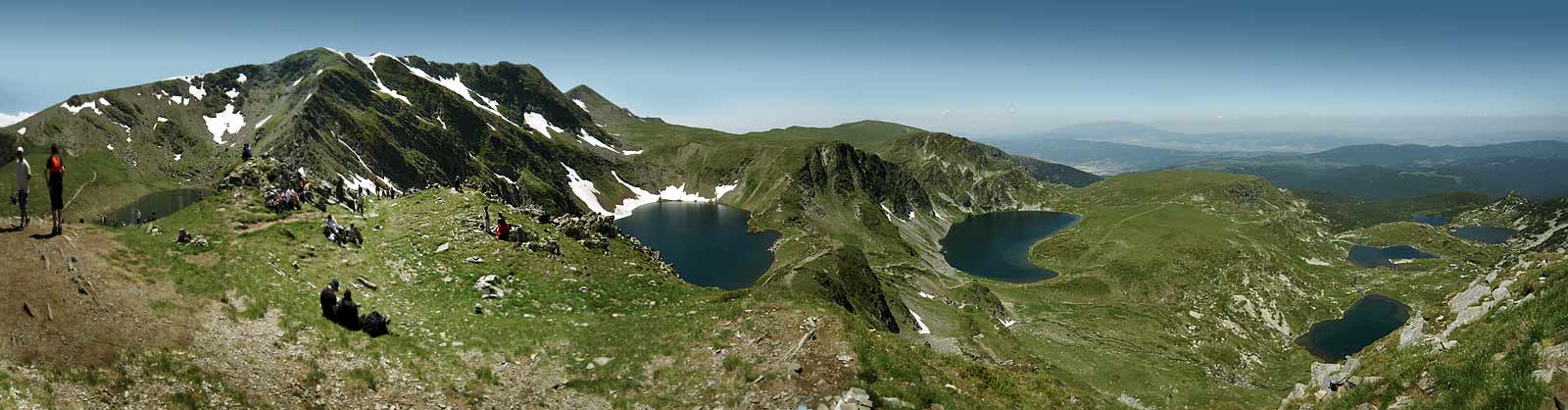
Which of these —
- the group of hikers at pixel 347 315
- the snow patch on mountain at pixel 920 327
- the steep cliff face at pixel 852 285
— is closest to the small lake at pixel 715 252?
the steep cliff face at pixel 852 285

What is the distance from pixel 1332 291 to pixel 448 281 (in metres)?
242

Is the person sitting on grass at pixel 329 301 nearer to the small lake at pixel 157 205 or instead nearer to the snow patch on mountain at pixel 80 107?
the small lake at pixel 157 205

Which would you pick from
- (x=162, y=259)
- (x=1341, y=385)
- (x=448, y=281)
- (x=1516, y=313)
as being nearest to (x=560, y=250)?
(x=448, y=281)

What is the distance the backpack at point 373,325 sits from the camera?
868 inches

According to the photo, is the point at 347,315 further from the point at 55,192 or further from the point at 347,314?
the point at 55,192

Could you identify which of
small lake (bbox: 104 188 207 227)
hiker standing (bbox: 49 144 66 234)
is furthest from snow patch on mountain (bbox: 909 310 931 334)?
small lake (bbox: 104 188 207 227)

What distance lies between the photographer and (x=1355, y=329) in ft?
509

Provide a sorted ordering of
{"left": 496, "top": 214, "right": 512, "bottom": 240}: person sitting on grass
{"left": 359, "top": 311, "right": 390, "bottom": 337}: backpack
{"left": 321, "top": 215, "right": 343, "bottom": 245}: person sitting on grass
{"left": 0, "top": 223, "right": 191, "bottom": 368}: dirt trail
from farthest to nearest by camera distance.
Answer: {"left": 496, "top": 214, "right": 512, "bottom": 240}: person sitting on grass, {"left": 321, "top": 215, "right": 343, "bottom": 245}: person sitting on grass, {"left": 359, "top": 311, "right": 390, "bottom": 337}: backpack, {"left": 0, "top": 223, "right": 191, "bottom": 368}: dirt trail

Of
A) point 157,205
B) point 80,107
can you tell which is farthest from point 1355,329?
point 80,107

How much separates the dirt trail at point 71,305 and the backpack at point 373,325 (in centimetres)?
483

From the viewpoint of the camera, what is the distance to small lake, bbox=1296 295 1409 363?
138 metres

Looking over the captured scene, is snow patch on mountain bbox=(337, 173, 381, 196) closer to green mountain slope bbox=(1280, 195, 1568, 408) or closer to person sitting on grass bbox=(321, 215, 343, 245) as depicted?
person sitting on grass bbox=(321, 215, 343, 245)

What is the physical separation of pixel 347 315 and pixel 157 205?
203017 millimetres

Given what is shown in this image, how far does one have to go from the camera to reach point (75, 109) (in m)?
192
